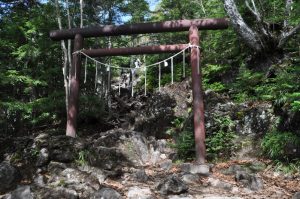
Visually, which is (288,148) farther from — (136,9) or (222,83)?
(136,9)

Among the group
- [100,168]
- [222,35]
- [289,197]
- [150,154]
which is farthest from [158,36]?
[289,197]

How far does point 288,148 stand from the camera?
743 centimetres

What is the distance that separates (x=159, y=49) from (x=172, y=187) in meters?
5.05

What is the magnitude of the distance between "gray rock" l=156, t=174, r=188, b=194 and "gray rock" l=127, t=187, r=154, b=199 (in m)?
0.26

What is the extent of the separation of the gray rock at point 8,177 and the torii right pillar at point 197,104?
14.7 ft

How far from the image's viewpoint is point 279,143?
7598mm

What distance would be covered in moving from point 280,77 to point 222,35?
19.7 ft

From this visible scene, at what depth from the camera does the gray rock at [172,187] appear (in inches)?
248

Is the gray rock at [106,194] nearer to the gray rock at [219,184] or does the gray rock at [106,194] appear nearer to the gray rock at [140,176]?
the gray rock at [140,176]

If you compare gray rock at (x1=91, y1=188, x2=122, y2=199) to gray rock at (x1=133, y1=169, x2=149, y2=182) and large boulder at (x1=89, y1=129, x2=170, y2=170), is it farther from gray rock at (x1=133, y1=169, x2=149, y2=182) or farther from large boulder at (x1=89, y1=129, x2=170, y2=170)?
large boulder at (x1=89, y1=129, x2=170, y2=170)

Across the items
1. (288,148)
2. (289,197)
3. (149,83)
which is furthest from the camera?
(149,83)

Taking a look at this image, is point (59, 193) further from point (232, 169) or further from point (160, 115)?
point (160, 115)

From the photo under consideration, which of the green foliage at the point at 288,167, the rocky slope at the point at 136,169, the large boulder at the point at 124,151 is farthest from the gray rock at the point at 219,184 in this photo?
the large boulder at the point at 124,151

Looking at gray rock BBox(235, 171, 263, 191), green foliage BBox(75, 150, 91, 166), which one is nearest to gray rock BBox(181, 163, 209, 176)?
gray rock BBox(235, 171, 263, 191)
